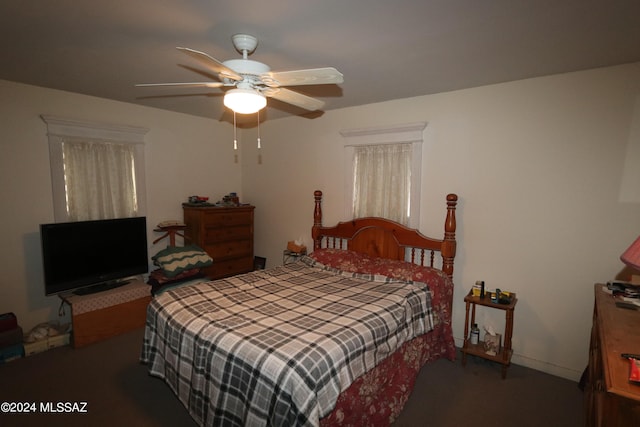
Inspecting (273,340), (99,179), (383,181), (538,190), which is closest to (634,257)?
(538,190)

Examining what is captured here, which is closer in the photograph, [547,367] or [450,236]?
[547,367]

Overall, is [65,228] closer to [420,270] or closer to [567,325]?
[420,270]

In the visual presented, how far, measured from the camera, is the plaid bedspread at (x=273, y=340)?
1562 millimetres

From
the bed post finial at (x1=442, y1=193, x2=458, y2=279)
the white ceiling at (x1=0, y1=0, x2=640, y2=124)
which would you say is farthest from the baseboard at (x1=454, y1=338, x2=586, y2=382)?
the white ceiling at (x1=0, y1=0, x2=640, y2=124)

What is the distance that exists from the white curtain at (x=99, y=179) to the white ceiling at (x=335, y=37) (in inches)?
32.3

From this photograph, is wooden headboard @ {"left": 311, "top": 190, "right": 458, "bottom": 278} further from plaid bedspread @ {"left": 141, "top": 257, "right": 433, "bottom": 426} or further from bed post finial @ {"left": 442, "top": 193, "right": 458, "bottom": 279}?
plaid bedspread @ {"left": 141, "top": 257, "right": 433, "bottom": 426}

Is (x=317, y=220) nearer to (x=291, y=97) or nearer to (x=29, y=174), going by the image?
(x=291, y=97)

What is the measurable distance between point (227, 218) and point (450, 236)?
288 centimetres

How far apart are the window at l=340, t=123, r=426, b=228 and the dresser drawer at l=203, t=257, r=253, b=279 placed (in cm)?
179

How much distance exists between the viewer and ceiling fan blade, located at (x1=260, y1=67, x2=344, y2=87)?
5.38ft

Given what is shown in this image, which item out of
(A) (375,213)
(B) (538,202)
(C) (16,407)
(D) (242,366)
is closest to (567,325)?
(B) (538,202)

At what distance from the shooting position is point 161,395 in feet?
8.02

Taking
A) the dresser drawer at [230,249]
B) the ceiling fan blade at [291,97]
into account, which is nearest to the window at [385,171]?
the ceiling fan blade at [291,97]

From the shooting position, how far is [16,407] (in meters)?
2.28
